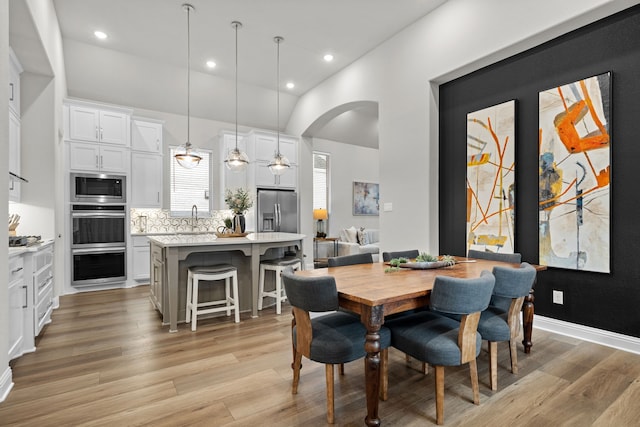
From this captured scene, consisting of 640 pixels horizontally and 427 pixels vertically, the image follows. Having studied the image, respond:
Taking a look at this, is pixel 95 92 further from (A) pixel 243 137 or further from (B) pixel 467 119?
(B) pixel 467 119

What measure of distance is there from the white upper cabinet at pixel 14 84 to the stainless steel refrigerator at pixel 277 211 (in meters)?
3.76

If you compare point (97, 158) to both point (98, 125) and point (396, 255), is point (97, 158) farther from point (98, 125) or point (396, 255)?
point (396, 255)

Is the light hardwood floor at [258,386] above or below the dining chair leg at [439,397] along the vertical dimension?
below

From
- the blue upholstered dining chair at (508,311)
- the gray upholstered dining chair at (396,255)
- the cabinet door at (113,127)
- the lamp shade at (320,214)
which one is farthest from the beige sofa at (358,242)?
the blue upholstered dining chair at (508,311)

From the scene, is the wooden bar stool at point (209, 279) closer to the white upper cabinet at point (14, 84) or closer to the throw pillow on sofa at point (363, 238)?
the white upper cabinet at point (14, 84)

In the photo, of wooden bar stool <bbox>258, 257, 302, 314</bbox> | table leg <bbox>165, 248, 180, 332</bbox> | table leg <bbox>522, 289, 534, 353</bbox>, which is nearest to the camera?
table leg <bbox>522, 289, 534, 353</bbox>

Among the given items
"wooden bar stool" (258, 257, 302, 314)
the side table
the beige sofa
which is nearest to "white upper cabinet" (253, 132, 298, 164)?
the side table

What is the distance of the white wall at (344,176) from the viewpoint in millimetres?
8711

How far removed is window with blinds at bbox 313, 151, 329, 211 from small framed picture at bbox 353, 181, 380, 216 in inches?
34.6

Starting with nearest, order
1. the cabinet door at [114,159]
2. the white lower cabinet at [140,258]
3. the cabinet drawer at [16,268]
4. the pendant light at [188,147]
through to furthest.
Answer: the cabinet drawer at [16,268] < the pendant light at [188,147] < the cabinet door at [114,159] < the white lower cabinet at [140,258]

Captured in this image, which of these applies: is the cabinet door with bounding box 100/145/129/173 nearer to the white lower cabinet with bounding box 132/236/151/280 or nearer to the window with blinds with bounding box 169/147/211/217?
the window with blinds with bounding box 169/147/211/217

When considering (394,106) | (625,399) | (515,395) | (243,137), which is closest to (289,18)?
(394,106)

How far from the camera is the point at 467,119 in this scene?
4.04 metres

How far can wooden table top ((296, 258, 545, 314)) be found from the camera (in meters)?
1.79
